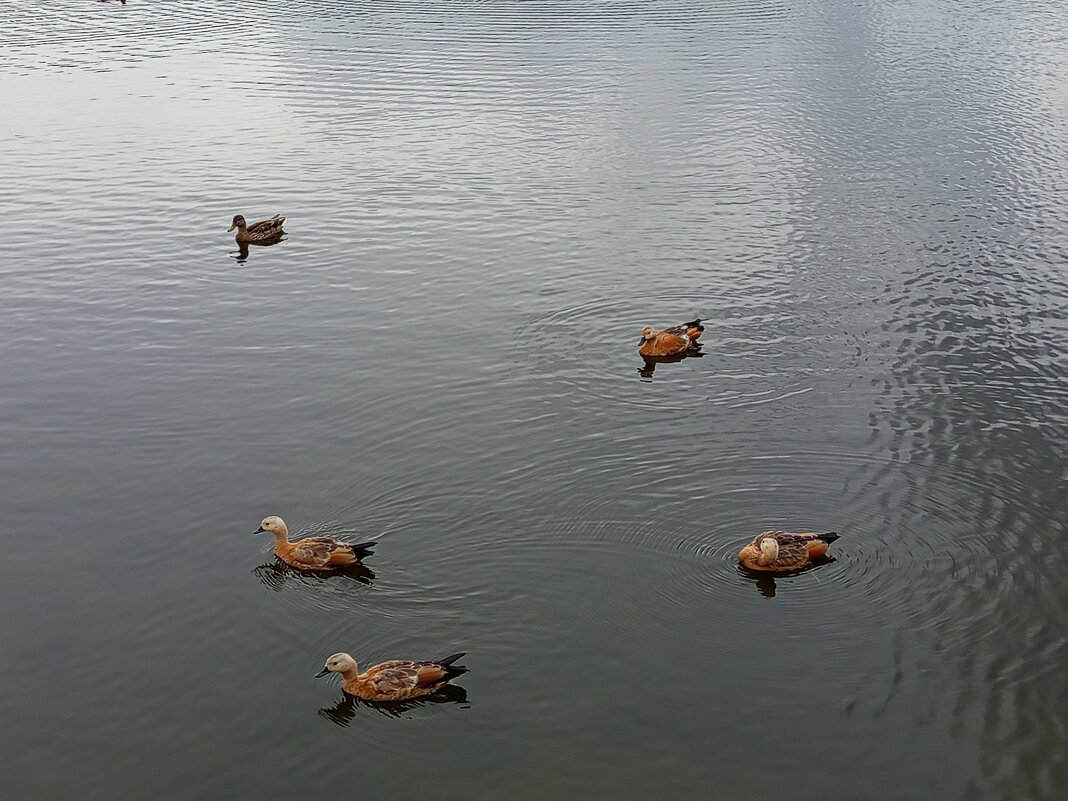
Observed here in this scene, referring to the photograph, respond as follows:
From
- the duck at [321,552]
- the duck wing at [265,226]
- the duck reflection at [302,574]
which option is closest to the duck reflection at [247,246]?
the duck wing at [265,226]

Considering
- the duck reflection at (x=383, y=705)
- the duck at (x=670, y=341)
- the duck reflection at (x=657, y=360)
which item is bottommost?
the duck reflection at (x=383, y=705)

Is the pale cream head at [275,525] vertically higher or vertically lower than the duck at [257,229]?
lower

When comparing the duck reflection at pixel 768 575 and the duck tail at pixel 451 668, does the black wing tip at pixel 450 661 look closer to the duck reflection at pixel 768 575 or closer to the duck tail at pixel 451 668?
the duck tail at pixel 451 668

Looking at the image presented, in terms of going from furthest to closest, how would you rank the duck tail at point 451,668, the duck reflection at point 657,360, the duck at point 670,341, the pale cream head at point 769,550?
the duck at point 670,341
the duck reflection at point 657,360
the pale cream head at point 769,550
the duck tail at point 451,668

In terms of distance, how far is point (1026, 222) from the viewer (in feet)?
87.4

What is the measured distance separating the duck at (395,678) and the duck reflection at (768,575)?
393 cm

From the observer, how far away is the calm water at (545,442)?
12.3 meters

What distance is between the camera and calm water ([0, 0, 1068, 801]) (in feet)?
40.4

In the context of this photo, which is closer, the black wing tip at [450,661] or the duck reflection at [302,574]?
the black wing tip at [450,661]

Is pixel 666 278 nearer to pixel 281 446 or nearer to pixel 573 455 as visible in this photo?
pixel 573 455

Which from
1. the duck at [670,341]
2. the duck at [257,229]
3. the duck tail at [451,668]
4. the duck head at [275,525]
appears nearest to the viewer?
the duck tail at [451,668]

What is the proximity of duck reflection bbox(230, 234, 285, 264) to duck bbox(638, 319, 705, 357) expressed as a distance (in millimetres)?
10256

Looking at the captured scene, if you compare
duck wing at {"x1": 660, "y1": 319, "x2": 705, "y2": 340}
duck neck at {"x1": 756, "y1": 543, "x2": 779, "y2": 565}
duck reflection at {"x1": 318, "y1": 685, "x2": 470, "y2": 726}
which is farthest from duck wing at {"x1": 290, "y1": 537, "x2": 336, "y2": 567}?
duck wing at {"x1": 660, "y1": 319, "x2": 705, "y2": 340}

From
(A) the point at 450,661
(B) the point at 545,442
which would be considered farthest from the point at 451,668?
(B) the point at 545,442
